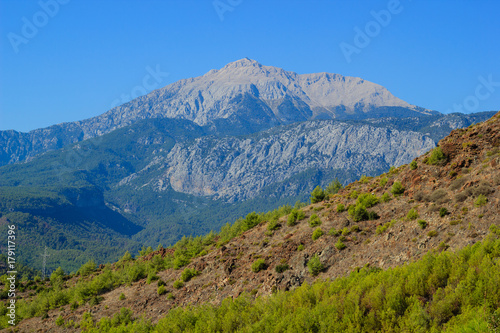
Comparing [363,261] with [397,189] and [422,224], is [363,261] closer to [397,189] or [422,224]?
[422,224]

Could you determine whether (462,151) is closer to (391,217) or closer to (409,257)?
(391,217)

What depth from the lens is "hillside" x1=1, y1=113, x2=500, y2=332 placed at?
30125mm

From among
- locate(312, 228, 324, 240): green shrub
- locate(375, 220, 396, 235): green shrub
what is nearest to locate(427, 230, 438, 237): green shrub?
locate(375, 220, 396, 235): green shrub

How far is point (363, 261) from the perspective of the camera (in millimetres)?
41438

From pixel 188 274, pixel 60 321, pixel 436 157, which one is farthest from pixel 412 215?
pixel 60 321

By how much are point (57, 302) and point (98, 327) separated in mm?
16116

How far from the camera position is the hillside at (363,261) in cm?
3012

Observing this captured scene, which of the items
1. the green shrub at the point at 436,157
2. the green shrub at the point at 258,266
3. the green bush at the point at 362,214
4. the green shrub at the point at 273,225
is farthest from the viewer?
the green shrub at the point at 273,225

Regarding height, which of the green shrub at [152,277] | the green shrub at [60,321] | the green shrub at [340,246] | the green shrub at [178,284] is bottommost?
the green shrub at [60,321]

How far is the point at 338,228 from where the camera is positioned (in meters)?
49.9

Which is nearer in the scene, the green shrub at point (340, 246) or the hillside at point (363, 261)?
the hillside at point (363, 261)

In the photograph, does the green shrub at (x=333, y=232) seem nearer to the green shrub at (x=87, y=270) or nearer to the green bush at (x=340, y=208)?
the green bush at (x=340, y=208)

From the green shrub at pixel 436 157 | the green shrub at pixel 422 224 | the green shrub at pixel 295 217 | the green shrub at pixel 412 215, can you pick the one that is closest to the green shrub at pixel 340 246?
the green shrub at pixel 412 215

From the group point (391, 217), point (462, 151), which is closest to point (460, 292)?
point (391, 217)
